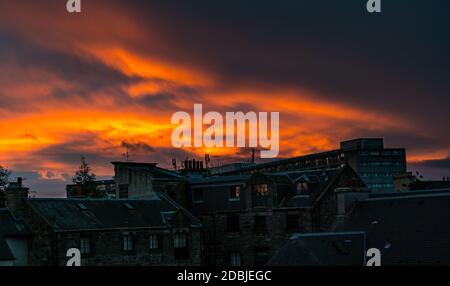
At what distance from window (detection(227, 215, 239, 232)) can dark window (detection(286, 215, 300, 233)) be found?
6323 mm

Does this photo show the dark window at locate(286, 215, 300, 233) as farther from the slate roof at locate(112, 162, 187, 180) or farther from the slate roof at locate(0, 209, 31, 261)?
the slate roof at locate(0, 209, 31, 261)

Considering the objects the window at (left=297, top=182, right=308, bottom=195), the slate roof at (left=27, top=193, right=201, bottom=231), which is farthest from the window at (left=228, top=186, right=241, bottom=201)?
the window at (left=297, top=182, right=308, bottom=195)

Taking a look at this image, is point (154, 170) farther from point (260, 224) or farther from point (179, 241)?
point (260, 224)

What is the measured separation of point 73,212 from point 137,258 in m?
7.61

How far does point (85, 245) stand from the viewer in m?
63.3

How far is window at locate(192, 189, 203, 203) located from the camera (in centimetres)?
8041

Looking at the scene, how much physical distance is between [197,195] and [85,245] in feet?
66.4

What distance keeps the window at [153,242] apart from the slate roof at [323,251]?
72.3 feet

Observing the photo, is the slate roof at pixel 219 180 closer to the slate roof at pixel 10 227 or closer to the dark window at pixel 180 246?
the dark window at pixel 180 246

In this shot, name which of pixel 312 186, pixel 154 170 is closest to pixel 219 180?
pixel 154 170

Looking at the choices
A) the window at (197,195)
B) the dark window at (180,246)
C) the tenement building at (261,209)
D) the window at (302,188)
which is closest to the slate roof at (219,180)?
the tenement building at (261,209)

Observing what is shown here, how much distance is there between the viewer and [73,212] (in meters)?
65.0
